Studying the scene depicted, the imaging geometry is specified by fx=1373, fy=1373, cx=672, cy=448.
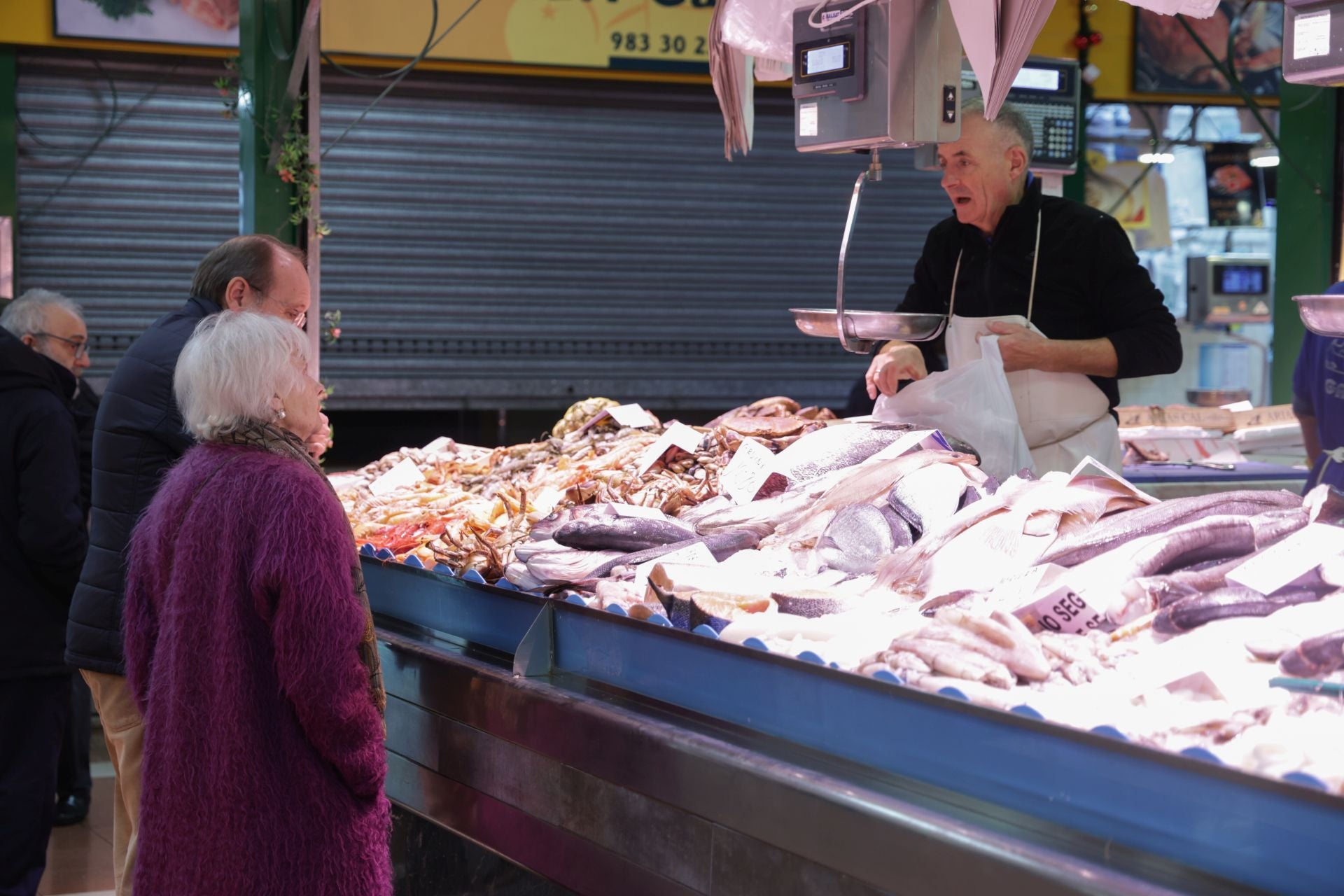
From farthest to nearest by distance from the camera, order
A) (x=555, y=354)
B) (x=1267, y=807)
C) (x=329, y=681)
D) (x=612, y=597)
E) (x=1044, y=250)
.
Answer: (x=555, y=354), (x=1044, y=250), (x=612, y=597), (x=329, y=681), (x=1267, y=807)

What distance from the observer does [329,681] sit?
235 cm

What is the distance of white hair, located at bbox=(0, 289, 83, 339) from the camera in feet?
16.7

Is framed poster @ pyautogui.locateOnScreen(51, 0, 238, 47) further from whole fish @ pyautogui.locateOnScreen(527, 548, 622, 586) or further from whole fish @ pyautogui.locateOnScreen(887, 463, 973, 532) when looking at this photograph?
whole fish @ pyautogui.locateOnScreen(887, 463, 973, 532)

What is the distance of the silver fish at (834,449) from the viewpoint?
10.9 ft

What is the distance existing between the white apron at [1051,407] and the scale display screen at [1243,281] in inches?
223

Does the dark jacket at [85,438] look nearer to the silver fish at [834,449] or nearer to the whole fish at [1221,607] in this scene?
the silver fish at [834,449]

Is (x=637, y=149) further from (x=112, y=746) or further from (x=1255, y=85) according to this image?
(x=112, y=746)

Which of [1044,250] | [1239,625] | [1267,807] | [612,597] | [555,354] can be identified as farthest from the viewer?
[555,354]

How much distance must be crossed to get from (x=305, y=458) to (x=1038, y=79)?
5133 millimetres

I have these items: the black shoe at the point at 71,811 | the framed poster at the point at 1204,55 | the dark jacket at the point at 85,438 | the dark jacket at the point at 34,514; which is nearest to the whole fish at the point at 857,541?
the dark jacket at the point at 34,514

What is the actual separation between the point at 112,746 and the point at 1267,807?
8.65 feet

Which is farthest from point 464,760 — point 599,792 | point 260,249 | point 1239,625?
point 1239,625

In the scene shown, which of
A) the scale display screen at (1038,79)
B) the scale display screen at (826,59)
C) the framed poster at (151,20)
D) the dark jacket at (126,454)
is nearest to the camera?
the dark jacket at (126,454)

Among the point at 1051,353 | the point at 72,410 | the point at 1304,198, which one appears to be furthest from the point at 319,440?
the point at 1304,198
